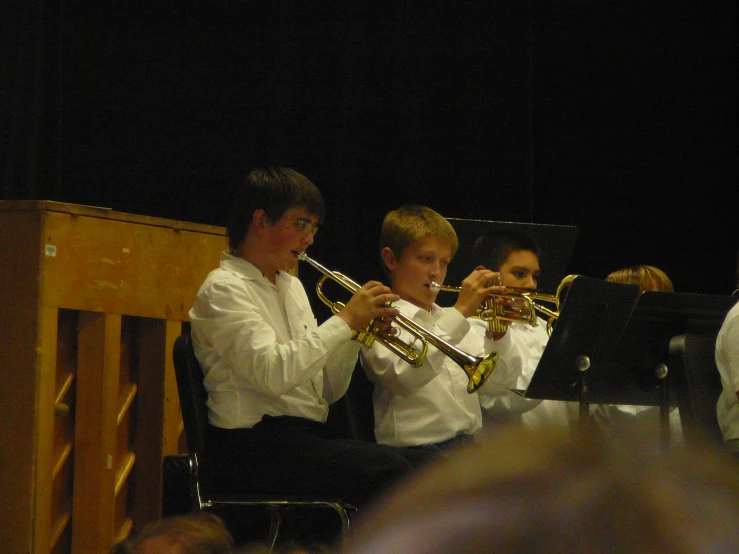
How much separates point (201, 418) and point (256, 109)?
1882 millimetres

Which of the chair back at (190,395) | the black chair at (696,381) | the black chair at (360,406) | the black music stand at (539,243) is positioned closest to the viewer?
the chair back at (190,395)

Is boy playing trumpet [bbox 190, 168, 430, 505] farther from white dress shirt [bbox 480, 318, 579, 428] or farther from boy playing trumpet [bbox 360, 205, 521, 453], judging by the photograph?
white dress shirt [bbox 480, 318, 579, 428]

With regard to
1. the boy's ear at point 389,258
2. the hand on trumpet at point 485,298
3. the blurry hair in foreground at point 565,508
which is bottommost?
the hand on trumpet at point 485,298

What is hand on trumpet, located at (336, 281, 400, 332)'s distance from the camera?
104 inches

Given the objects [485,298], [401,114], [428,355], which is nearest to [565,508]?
[428,355]

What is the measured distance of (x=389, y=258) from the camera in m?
3.32

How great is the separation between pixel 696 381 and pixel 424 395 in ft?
2.65

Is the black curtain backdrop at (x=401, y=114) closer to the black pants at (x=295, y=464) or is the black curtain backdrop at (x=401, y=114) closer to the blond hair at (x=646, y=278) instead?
the blond hair at (x=646, y=278)

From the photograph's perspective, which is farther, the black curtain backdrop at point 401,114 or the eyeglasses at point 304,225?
the black curtain backdrop at point 401,114

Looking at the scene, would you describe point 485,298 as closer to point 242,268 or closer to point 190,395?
point 242,268

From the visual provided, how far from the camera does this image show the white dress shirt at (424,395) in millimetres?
2916

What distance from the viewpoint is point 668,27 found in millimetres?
4727

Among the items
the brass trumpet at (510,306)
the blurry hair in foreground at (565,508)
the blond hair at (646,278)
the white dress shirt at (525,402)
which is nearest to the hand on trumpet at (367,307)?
the brass trumpet at (510,306)

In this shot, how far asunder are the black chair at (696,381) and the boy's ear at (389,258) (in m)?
0.96
